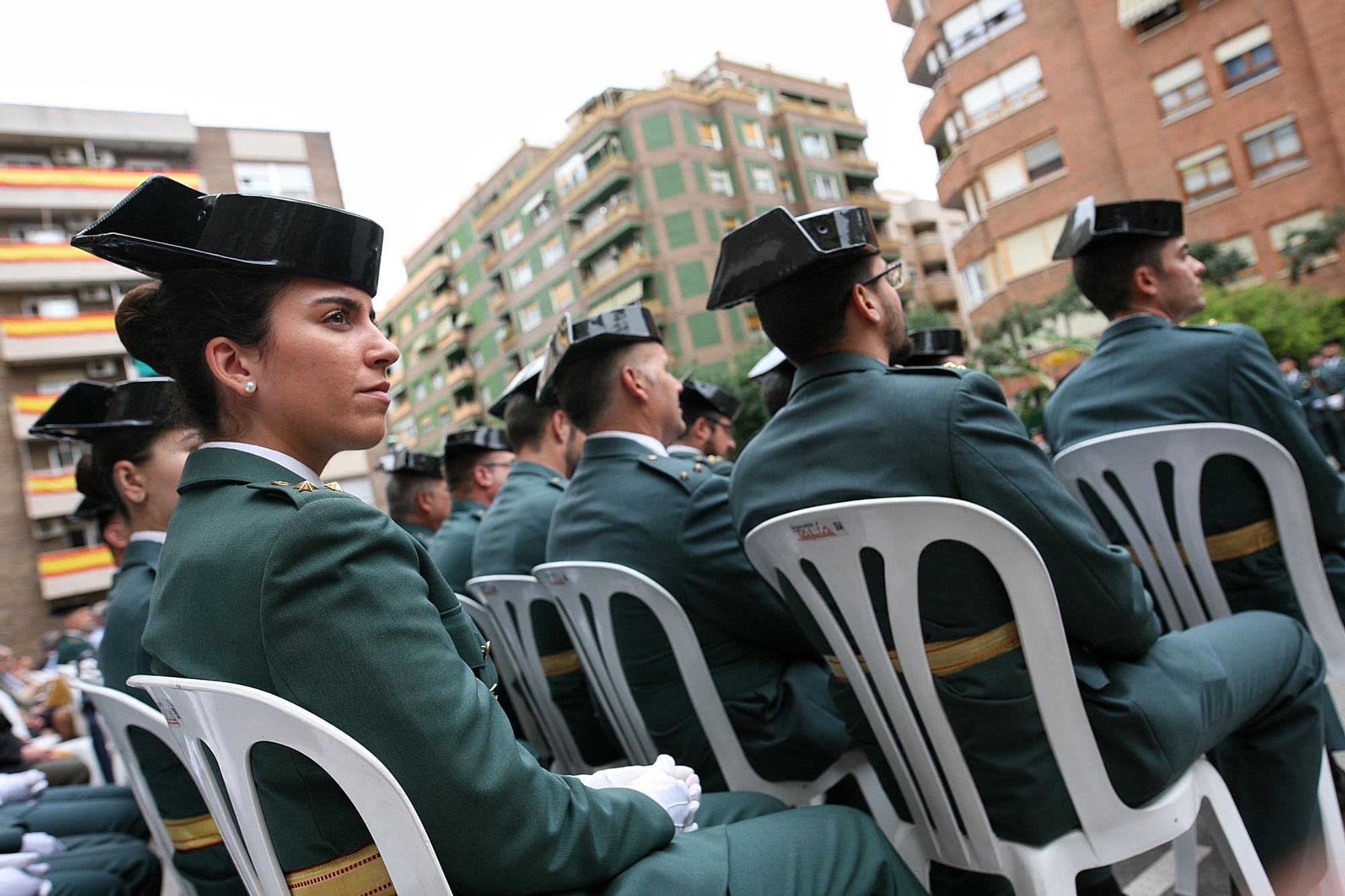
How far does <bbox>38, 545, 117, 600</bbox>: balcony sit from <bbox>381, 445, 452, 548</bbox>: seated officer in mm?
24733

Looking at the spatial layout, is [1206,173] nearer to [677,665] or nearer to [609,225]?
[609,225]

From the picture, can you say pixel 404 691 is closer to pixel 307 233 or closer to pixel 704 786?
pixel 307 233

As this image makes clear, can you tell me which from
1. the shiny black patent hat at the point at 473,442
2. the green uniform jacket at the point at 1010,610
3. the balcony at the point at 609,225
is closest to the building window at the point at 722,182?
the balcony at the point at 609,225

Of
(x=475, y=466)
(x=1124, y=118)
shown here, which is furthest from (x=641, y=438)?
(x=1124, y=118)

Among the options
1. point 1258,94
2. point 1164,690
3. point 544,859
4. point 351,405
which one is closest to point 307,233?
point 351,405

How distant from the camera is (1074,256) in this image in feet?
10.6

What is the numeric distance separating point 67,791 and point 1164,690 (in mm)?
3771

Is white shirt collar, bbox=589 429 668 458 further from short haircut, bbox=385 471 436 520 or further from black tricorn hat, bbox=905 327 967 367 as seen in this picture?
short haircut, bbox=385 471 436 520

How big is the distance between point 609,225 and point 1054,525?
1487 inches

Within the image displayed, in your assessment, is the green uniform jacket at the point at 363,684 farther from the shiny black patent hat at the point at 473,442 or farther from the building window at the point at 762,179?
the building window at the point at 762,179

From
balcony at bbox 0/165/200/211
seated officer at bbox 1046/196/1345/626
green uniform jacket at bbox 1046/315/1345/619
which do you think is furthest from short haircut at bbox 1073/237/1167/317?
balcony at bbox 0/165/200/211

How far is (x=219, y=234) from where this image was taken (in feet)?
4.43

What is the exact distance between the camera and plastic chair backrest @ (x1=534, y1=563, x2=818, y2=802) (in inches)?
84.4

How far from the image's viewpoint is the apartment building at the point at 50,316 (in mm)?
25969
